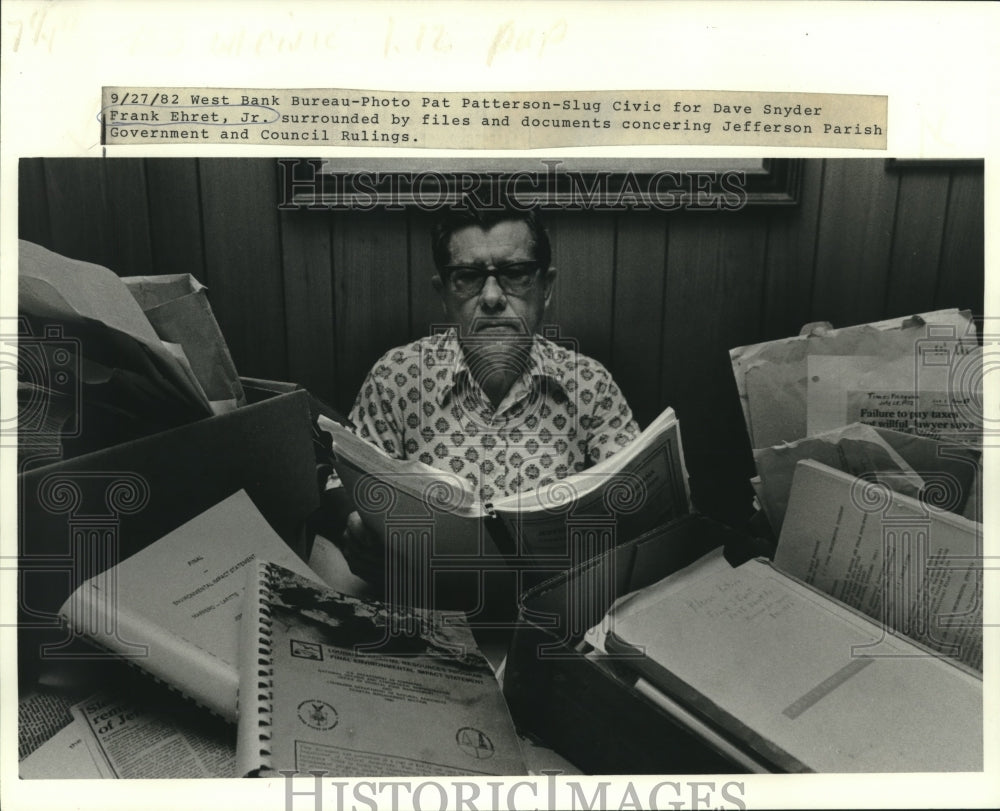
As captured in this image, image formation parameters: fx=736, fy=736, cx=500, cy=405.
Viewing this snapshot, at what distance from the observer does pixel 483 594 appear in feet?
2.22

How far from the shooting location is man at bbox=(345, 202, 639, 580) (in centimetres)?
69

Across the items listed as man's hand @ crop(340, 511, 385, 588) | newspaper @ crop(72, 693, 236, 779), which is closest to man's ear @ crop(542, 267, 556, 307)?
man's hand @ crop(340, 511, 385, 588)

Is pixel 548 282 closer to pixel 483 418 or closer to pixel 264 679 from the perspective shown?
pixel 483 418

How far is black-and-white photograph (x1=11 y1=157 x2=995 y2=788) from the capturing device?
57cm

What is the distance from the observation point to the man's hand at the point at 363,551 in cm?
68

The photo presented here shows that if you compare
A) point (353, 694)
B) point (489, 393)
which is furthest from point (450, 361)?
point (353, 694)

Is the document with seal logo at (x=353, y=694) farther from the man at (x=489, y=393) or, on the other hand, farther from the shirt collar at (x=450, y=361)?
the shirt collar at (x=450, y=361)

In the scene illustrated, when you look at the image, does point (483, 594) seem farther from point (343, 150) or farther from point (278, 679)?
point (343, 150)

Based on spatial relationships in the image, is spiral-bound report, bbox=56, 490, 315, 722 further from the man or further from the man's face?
the man's face

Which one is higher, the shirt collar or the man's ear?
the man's ear

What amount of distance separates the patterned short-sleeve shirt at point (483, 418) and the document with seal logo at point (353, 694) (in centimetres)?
15

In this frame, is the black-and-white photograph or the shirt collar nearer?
the black-and-white photograph

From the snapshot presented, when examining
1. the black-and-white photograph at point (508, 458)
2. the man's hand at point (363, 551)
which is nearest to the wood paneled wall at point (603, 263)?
the black-and-white photograph at point (508, 458)

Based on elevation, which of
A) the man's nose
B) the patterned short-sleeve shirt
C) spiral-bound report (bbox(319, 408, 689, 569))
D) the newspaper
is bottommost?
the newspaper
